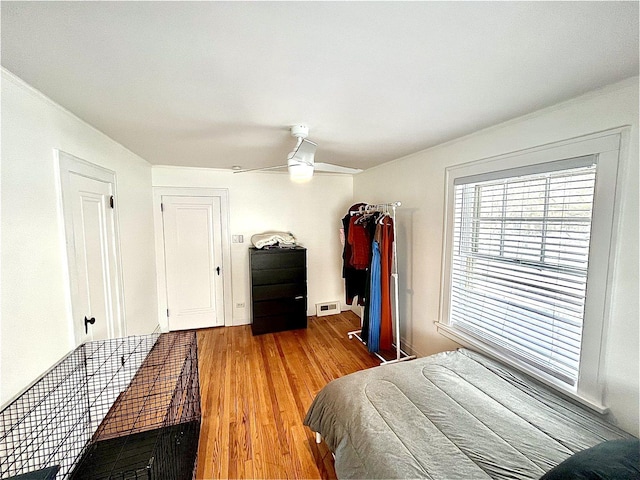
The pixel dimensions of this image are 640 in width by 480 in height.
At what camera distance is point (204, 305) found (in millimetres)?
3727

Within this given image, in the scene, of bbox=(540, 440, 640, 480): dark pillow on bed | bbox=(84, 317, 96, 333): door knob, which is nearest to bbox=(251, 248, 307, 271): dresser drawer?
bbox=(84, 317, 96, 333): door knob

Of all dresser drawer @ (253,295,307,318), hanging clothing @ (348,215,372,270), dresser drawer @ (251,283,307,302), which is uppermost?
hanging clothing @ (348,215,372,270)

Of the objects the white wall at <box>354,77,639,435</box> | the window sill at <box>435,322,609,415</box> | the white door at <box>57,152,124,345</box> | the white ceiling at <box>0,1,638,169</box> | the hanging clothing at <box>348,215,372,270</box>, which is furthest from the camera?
the hanging clothing at <box>348,215,372,270</box>

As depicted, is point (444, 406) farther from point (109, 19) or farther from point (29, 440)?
point (109, 19)

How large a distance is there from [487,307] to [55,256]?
2893mm

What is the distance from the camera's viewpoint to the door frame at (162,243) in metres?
3.42

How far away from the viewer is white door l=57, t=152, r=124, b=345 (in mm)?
1658

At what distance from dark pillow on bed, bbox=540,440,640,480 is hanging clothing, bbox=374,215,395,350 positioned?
1931mm

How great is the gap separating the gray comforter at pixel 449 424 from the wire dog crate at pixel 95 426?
0.83 m

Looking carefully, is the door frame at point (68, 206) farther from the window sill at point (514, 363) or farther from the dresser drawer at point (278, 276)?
the window sill at point (514, 363)

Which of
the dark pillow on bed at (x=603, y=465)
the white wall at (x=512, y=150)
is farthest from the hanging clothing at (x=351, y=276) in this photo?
the dark pillow on bed at (x=603, y=465)

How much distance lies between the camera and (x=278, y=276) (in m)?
3.53

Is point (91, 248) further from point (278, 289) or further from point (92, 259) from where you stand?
point (278, 289)

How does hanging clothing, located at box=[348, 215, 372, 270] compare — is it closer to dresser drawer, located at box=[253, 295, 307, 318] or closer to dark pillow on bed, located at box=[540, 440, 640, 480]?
dresser drawer, located at box=[253, 295, 307, 318]
